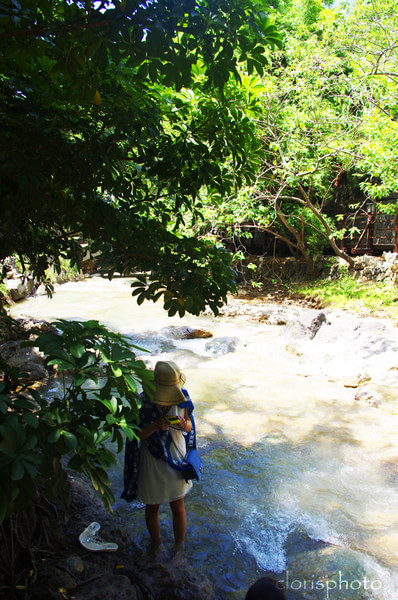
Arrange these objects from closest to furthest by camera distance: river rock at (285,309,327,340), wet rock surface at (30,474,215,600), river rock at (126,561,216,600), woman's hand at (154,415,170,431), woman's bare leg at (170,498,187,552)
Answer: wet rock surface at (30,474,215,600) < river rock at (126,561,216,600) < woman's hand at (154,415,170,431) < woman's bare leg at (170,498,187,552) < river rock at (285,309,327,340)

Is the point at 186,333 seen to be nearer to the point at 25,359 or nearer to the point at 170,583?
the point at 25,359

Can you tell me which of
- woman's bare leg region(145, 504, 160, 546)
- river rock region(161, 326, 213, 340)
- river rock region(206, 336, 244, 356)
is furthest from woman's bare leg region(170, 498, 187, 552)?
river rock region(161, 326, 213, 340)

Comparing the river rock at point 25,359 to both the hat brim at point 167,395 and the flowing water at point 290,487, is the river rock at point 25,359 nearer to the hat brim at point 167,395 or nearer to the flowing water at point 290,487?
the flowing water at point 290,487

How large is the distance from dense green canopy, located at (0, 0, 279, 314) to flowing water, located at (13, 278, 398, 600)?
186cm

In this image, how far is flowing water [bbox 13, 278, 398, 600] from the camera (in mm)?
2859

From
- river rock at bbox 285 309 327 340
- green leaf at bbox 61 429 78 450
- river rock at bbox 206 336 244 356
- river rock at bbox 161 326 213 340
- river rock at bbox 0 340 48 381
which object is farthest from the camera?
river rock at bbox 161 326 213 340

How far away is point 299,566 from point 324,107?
1135cm

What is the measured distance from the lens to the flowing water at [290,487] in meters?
2.86

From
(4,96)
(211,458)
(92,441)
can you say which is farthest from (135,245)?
(211,458)

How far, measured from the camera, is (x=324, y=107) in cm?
1141

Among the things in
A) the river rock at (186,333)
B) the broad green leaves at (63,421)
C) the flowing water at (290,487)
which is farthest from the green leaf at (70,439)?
the river rock at (186,333)

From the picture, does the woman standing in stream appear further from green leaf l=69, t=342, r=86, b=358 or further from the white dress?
green leaf l=69, t=342, r=86, b=358

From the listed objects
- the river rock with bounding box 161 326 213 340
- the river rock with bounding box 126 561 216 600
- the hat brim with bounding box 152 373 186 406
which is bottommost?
the river rock with bounding box 161 326 213 340

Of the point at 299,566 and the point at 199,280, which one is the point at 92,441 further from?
the point at 299,566
